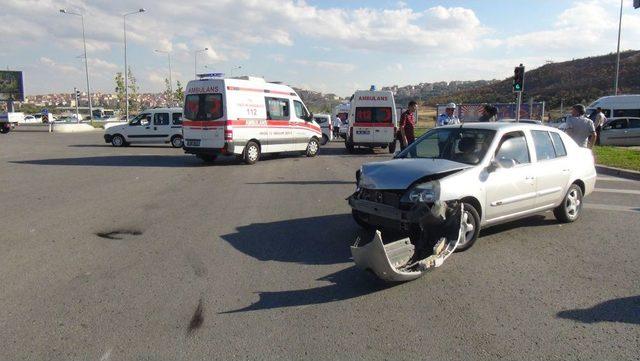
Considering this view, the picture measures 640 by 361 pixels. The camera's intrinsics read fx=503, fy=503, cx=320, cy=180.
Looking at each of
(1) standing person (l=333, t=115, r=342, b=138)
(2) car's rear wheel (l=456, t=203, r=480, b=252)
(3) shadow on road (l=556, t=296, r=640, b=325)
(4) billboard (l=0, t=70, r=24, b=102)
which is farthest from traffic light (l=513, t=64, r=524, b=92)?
(4) billboard (l=0, t=70, r=24, b=102)

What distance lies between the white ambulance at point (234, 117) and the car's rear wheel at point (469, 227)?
35.1ft

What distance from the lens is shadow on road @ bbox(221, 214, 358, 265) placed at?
577cm

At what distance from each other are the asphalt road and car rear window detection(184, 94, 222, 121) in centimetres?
700

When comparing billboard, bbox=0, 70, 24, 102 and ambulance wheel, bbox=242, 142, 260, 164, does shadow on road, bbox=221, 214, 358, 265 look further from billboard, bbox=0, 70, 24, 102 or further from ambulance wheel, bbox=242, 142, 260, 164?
billboard, bbox=0, 70, 24, 102

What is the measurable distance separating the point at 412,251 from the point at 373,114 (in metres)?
15.4

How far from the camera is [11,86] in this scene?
6700cm

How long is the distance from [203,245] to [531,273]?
381 centimetres

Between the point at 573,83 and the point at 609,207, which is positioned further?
the point at 573,83

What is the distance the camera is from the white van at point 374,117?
20000mm

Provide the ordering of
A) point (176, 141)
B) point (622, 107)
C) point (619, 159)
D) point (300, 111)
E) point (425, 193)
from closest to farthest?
point (425, 193)
point (619, 159)
point (300, 111)
point (176, 141)
point (622, 107)

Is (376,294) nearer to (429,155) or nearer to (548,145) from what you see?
(429,155)

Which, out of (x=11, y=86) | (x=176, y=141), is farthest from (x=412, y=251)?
(x=11, y=86)

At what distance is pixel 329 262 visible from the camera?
5.55 m

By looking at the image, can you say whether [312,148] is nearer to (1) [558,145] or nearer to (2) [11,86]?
(1) [558,145]
